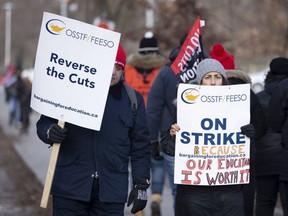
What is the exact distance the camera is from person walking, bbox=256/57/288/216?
7.77 metres

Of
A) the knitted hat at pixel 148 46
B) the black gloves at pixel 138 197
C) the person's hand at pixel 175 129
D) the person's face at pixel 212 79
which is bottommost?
the black gloves at pixel 138 197

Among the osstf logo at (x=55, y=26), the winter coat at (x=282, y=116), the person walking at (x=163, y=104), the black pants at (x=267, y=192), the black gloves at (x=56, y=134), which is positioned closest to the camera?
the black gloves at (x=56, y=134)

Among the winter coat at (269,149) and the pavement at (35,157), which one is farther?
the pavement at (35,157)

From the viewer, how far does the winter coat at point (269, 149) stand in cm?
780

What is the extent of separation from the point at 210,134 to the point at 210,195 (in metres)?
0.43

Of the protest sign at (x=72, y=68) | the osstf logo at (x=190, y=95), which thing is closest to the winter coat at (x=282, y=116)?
the osstf logo at (x=190, y=95)

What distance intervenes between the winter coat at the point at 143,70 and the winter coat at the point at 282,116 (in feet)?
8.40

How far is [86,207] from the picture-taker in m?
5.90

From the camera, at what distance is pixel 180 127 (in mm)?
6199

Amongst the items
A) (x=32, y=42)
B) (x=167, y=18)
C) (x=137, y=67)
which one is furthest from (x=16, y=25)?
(x=137, y=67)

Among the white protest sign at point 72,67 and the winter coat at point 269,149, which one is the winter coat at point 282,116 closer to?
the winter coat at point 269,149

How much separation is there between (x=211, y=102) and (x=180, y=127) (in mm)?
281

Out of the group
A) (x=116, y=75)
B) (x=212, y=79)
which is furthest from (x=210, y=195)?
(x=116, y=75)

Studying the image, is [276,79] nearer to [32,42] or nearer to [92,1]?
[92,1]
